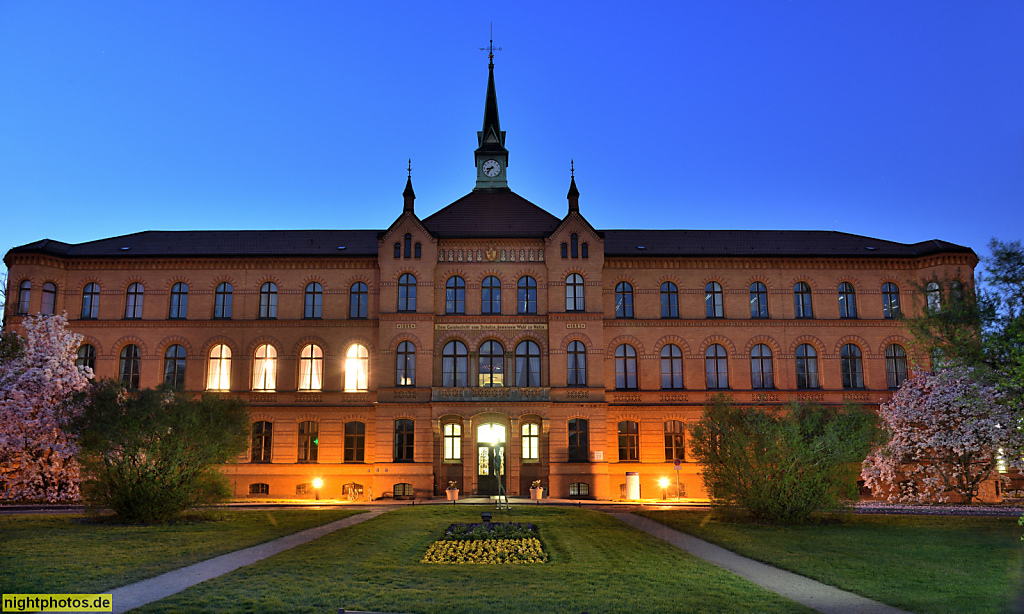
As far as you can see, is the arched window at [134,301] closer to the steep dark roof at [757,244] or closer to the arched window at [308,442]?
the arched window at [308,442]

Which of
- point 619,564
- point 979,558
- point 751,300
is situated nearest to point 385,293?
point 751,300

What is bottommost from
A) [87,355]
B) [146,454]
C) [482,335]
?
[146,454]

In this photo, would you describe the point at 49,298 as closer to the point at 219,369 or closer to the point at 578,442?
the point at 219,369

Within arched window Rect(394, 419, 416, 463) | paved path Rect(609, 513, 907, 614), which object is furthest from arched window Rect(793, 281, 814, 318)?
paved path Rect(609, 513, 907, 614)

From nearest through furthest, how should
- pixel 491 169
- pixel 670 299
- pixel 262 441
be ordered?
pixel 262 441 → pixel 670 299 → pixel 491 169

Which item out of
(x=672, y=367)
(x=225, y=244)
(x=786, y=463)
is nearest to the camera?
(x=786, y=463)

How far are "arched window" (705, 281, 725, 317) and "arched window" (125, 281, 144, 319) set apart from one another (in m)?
32.2

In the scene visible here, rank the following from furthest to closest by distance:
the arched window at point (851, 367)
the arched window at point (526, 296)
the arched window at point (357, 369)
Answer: the arched window at point (851, 367)
the arched window at point (357, 369)
the arched window at point (526, 296)

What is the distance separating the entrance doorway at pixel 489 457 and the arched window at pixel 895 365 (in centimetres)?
2197

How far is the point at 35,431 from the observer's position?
29000mm

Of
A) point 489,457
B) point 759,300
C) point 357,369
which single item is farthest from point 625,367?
point 357,369

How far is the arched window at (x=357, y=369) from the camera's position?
39219mm

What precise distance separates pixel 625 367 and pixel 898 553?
2229cm

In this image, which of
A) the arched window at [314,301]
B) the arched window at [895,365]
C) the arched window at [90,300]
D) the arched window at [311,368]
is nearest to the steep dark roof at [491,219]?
the arched window at [314,301]
